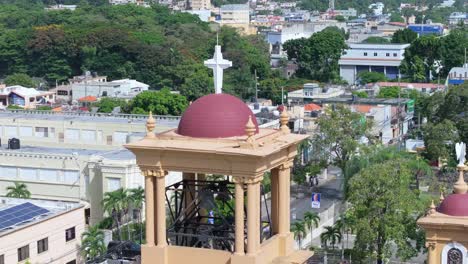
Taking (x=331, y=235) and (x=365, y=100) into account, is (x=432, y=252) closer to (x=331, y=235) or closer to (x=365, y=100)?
(x=331, y=235)

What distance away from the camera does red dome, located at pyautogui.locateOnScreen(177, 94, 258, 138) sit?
12742mm

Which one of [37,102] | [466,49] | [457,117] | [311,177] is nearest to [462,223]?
[311,177]

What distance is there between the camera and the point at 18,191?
40.6m

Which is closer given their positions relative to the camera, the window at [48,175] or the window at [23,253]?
the window at [23,253]

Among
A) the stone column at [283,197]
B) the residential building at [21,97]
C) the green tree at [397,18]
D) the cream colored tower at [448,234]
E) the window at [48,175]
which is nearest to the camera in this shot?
the stone column at [283,197]

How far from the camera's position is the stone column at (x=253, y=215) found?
→ 1252 centimetres

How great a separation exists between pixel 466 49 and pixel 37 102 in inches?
1721

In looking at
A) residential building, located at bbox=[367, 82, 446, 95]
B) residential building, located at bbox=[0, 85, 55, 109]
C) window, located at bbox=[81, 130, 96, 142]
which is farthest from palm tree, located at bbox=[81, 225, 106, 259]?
residential building, located at bbox=[367, 82, 446, 95]

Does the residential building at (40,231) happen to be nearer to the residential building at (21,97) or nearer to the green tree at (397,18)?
the residential building at (21,97)

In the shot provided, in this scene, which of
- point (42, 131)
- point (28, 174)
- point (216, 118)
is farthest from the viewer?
point (42, 131)

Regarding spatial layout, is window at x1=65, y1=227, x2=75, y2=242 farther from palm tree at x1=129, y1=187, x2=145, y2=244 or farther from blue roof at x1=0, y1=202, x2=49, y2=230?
palm tree at x1=129, y1=187, x2=145, y2=244

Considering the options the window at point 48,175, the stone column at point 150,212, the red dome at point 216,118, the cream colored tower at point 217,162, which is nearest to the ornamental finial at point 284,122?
the cream colored tower at point 217,162

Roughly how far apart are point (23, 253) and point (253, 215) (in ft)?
68.5

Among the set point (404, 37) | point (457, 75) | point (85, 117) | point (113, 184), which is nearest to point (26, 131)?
point (85, 117)
